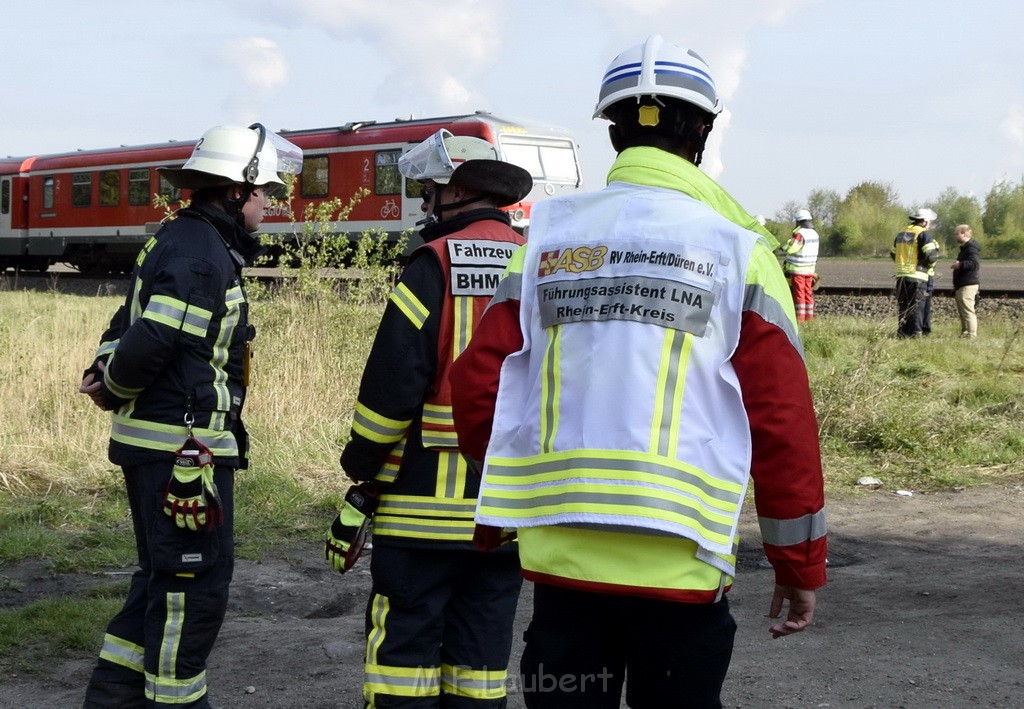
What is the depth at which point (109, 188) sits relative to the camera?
998 inches

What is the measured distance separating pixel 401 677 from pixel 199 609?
2.24ft

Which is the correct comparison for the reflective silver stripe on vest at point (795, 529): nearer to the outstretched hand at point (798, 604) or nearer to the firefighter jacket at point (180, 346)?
the outstretched hand at point (798, 604)

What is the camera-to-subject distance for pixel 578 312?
91.4 inches

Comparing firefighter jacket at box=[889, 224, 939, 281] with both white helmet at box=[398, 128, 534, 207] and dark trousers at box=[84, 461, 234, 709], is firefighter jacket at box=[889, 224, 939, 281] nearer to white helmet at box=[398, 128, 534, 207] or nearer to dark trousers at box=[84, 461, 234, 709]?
white helmet at box=[398, 128, 534, 207]

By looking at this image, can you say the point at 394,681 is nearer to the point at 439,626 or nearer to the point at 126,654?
the point at 439,626

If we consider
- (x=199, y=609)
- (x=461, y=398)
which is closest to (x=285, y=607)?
(x=199, y=609)

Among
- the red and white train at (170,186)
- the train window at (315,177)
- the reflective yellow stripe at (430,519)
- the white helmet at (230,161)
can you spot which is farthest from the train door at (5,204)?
the reflective yellow stripe at (430,519)

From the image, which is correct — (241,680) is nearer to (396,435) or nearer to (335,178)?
(396,435)

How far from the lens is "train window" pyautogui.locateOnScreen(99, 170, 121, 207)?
25.1m

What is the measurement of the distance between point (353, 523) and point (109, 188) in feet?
78.7

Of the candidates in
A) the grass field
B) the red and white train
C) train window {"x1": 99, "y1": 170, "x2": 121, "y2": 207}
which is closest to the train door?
the red and white train

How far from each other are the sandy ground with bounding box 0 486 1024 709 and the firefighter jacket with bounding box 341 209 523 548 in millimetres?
1160

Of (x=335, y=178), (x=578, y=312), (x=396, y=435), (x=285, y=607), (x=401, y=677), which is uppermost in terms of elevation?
(x=335, y=178)

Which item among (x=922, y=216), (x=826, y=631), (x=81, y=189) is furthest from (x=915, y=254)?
(x=81, y=189)
